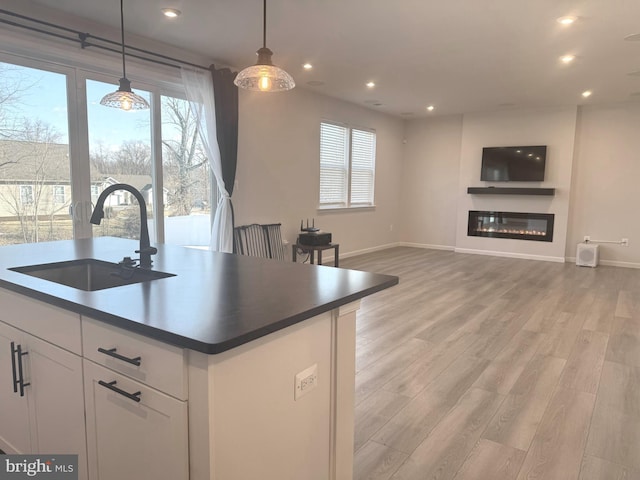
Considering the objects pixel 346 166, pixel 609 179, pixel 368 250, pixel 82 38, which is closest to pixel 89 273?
pixel 82 38

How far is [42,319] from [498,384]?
2.68 meters

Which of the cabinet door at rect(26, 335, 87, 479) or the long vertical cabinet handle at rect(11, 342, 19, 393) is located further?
the long vertical cabinet handle at rect(11, 342, 19, 393)

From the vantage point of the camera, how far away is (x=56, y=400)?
1600 mm

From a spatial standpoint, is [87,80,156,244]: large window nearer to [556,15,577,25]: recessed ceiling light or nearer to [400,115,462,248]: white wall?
[556,15,577,25]: recessed ceiling light

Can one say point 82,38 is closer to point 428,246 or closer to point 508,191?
point 508,191

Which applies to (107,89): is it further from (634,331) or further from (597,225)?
(597,225)

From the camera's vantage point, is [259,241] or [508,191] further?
[508,191]

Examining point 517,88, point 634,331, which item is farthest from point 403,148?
point 634,331

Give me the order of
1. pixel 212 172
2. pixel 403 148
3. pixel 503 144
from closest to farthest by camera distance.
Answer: pixel 212 172
pixel 503 144
pixel 403 148

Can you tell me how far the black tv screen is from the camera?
300 inches

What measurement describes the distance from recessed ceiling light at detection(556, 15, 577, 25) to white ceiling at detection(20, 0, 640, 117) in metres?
0.05

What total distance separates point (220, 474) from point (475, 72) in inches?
215

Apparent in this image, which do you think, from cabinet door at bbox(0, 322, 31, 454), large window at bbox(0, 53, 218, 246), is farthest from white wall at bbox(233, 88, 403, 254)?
cabinet door at bbox(0, 322, 31, 454)

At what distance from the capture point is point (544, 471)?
6.59 feet
